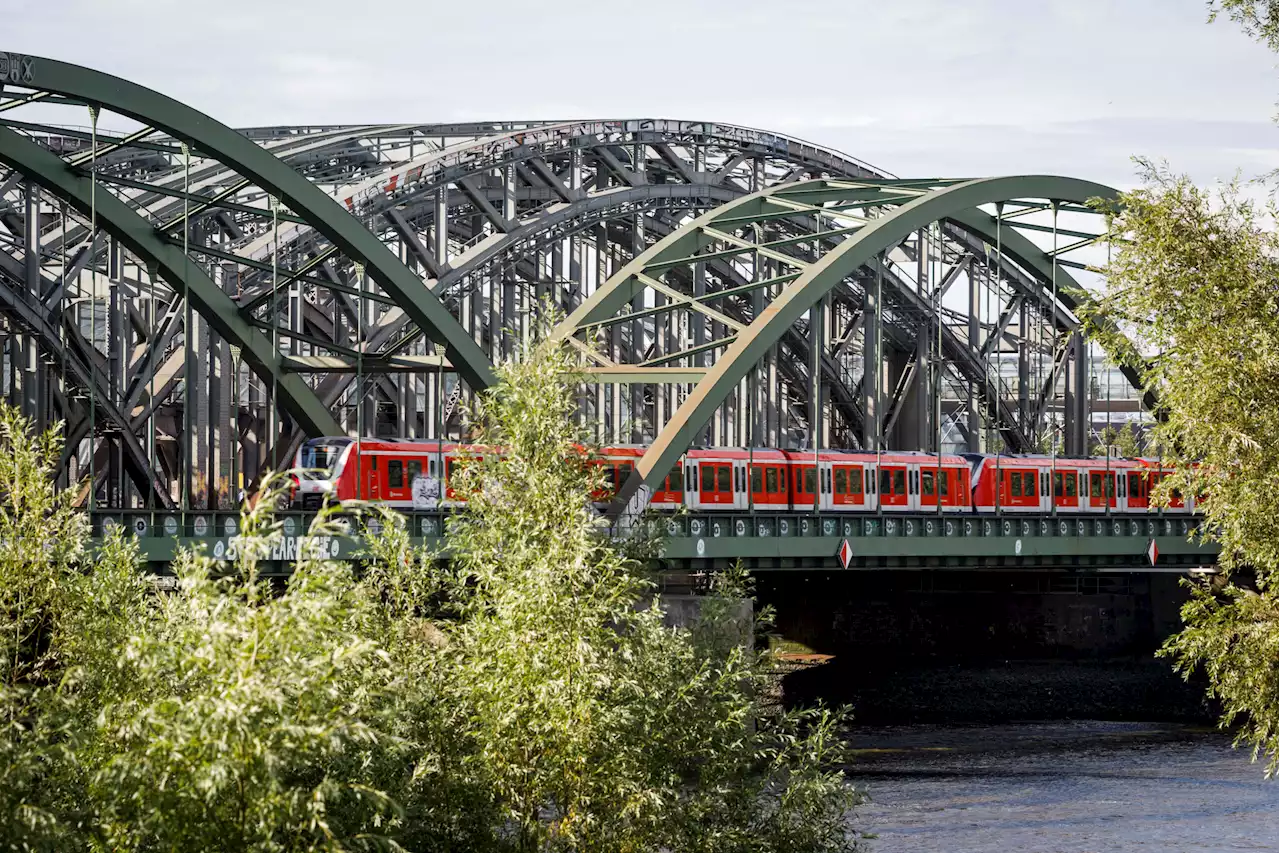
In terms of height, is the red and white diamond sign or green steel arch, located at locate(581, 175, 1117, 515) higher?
green steel arch, located at locate(581, 175, 1117, 515)

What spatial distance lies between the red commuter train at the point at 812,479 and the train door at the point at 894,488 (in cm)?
3

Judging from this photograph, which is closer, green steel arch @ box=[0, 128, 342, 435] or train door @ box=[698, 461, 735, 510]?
green steel arch @ box=[0, 128, 342, 435]

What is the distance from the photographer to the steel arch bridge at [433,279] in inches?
1848

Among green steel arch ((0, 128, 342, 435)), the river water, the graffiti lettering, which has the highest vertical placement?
the graffiti lettering

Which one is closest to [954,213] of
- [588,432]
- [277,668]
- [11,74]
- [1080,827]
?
[1080,827]

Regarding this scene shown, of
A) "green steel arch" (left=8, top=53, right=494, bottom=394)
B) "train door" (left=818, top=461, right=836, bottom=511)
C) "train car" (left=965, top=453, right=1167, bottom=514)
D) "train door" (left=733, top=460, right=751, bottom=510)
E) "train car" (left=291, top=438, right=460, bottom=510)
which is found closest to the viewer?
"green steel arch" (left=8, top=53, right=494, bottom=394)

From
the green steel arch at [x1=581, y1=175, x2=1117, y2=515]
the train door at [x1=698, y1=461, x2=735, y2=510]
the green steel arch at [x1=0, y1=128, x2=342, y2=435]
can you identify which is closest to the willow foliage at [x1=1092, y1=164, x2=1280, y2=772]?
the green steel arch at [x1=581, y1=175, x2=1117, y2=515]

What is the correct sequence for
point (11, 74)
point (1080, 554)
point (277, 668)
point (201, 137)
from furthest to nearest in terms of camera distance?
1. point (1080, 554)
2. point (201, 137)
3. point (11, 74)
4. point (277, 668)

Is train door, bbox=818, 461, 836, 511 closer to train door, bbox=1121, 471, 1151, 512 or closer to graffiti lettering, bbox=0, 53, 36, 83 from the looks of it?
train door, bbox=1121, 471, 1151, 512

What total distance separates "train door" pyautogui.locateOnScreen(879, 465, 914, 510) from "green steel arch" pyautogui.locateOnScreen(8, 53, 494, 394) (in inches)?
701

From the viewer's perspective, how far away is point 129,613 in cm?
2378

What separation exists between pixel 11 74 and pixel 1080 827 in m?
28.1

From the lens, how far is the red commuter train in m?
51.4

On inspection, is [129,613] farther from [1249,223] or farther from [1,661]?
[1249,223]
